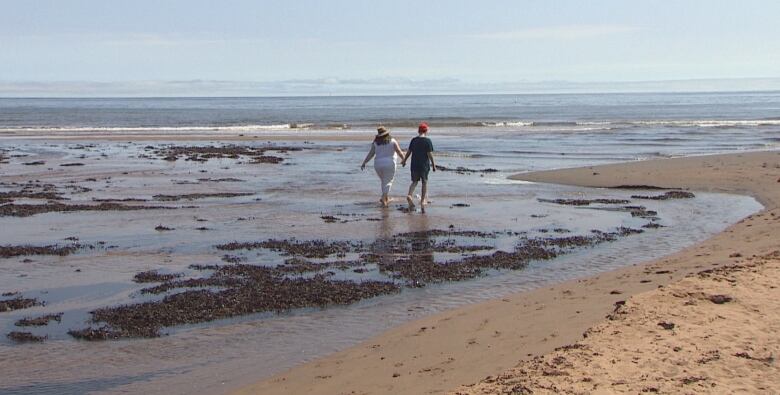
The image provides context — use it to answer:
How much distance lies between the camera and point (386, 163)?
54.3ft

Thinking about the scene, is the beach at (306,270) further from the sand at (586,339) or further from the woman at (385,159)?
the woman at (385,159)

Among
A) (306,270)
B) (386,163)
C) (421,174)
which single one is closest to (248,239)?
(306,270)

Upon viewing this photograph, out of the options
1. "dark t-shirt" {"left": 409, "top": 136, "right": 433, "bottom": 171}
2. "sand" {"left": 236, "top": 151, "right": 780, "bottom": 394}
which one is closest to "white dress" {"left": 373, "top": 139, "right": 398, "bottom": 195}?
"dark t-shirt" {"left": 409, "top": 136, "right": 433, "bottom": 171}

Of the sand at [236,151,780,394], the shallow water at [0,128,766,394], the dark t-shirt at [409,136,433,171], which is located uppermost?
the dark t-shirt at [409,136,433,171]

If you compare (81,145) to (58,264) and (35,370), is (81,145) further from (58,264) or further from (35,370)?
(35,370)

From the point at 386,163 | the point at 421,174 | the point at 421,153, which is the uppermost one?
the point at 421,153

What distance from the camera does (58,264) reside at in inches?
437

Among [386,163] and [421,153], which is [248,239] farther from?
[421,153]

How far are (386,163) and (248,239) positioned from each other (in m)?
4.41

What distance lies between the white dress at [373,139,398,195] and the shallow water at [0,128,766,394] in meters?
0.53

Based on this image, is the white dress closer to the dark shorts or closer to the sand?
the dark shorts

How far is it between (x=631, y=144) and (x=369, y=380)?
33791 mm

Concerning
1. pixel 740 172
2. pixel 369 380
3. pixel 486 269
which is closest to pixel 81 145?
pixel 740 172

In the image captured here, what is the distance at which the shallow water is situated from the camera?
7.12 m
